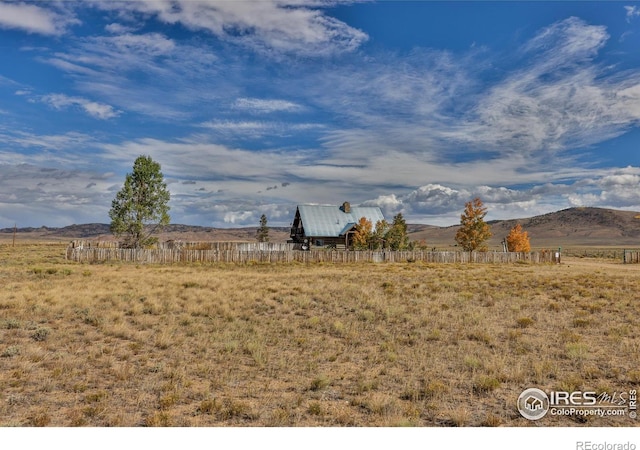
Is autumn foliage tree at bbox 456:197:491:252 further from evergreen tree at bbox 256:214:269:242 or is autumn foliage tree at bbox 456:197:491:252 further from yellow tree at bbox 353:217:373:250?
evergreen tree at bbox 256:214:269:242

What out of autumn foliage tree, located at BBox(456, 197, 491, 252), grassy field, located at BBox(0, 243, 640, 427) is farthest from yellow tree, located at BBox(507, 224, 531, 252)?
grassy field, located at BBox(0, 243, 640, 427)

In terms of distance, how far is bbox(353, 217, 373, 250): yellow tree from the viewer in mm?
53094

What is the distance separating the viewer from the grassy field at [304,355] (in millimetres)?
7578

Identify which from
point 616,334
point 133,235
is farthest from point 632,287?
point 133,235

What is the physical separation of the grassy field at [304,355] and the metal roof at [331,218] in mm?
38190

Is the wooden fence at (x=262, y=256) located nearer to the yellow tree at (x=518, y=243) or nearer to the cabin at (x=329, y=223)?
the yellow tree at (x=518, y=243)

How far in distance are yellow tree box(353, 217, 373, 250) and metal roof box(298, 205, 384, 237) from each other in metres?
3.20

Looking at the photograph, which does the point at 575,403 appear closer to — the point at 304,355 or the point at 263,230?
A: the point at 304,355

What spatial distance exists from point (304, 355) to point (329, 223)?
49043 mm

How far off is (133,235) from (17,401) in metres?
39.7

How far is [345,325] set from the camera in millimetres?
14578

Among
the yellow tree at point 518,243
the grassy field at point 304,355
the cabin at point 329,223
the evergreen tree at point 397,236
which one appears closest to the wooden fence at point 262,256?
the evergreen tree at point 397,236

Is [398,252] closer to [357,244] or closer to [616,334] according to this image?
[357,244]

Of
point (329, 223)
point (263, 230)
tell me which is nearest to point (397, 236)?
point (329, 223)
